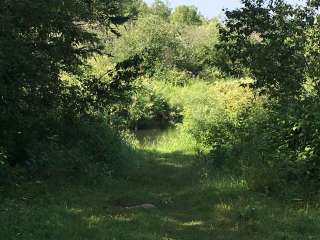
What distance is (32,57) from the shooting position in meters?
11.6

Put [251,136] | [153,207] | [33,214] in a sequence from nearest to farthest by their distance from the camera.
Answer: [33,214]
[153,207]
[251,136]

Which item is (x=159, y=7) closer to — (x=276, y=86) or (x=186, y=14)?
(x=186, y=14)

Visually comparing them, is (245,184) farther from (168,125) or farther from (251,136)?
(168,125)

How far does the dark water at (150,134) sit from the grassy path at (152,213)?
14.0 metres

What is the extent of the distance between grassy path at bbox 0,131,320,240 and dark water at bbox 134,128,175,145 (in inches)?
552

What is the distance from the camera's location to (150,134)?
3045 cm

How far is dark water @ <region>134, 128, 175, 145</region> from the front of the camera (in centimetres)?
2757

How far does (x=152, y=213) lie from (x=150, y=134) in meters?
20.8

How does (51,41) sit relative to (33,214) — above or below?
above

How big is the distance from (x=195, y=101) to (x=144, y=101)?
4.37 m

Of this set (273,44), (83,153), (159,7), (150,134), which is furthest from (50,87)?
(159,7)

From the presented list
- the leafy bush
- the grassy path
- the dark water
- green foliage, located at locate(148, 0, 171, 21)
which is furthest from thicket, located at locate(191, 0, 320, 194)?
green foliage, located at locate(148, 0, 171, 21)

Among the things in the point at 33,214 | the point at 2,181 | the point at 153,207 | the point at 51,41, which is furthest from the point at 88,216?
the point at 51,41

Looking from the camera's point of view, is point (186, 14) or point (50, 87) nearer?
point (50, 87)
